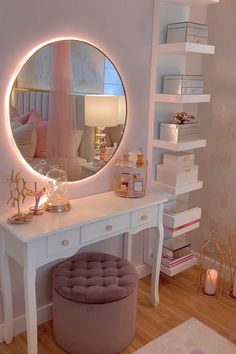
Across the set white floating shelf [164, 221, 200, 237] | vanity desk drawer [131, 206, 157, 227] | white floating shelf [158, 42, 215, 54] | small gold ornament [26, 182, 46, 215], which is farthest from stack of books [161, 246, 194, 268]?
white floating shelf [158, 42, 215, 54]

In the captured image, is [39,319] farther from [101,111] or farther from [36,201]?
[101,111]

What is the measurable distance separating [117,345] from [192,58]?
202cm

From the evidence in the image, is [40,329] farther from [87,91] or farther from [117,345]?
[87,91]

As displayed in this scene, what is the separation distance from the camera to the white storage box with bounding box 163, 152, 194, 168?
2439mm

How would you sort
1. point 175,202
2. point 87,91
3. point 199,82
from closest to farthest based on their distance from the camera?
point 87,91 < point 199,82 < point 175,202

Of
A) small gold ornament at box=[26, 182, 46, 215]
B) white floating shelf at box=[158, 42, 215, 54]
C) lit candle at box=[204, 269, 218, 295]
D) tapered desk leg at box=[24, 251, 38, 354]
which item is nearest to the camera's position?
tapered desk leg at box=[24, 251, 38, 354]

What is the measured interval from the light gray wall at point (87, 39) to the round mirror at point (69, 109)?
0.05 m

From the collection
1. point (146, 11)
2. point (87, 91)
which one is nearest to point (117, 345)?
point (87, 91)

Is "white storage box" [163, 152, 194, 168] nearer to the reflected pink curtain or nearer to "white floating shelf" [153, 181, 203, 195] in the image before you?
"white floating shelf" [153, 181, 203, 195]

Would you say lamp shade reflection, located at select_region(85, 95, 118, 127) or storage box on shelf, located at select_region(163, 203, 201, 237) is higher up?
lamp shade reflection, located at select_region(85, 95, 118, 127)

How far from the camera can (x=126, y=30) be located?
7.16ft

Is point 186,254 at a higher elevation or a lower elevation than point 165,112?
lower

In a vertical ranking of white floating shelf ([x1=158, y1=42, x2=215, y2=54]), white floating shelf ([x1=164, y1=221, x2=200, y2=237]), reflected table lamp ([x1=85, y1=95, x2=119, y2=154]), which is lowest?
white floating shelf ([x1=164, y1=221, x2=200, y2=237])

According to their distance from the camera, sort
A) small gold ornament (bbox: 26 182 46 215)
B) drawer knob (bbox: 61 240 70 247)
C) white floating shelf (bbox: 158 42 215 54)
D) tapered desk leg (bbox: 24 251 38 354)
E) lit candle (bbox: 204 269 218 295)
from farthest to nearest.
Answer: lit candle (bbox: 204 269 218 295) → white floating shelf (bbox: 158 42 215 54) → small gold ornament (bbox: 26 182 46 215) → drawer knob (bbox: 61 240 70 247) → tapered desk leg (bbox: 24 251 38 354)
